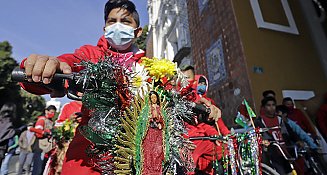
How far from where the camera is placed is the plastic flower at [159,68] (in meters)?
1.17

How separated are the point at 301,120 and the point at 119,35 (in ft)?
14.2

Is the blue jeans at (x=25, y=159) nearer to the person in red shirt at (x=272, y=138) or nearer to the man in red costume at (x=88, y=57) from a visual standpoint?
the person in red shirt at (x=272, y=138)

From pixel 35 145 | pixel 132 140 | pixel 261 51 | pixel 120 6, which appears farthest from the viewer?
pixel 261 51

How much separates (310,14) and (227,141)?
777cm

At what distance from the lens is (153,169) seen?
3.22 feet

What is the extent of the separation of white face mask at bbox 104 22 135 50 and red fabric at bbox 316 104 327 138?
13.0 feet

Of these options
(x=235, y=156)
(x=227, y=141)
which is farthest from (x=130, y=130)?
(x=235, y=156)

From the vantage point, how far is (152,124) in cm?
104

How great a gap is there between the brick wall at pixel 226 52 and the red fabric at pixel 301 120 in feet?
4.56

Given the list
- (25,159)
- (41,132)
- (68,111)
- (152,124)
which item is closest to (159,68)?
(152,124)

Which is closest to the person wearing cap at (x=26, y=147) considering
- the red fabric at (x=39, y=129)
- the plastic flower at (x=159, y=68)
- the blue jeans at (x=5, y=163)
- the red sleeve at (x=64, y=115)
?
the red fabric at (x=39, y=129)

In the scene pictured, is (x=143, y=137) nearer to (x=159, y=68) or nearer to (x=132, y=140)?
(x=132, y=140)

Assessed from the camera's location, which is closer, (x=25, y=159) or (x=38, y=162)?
(x=38, y=162)

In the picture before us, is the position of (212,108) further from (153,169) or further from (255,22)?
(255,22)
